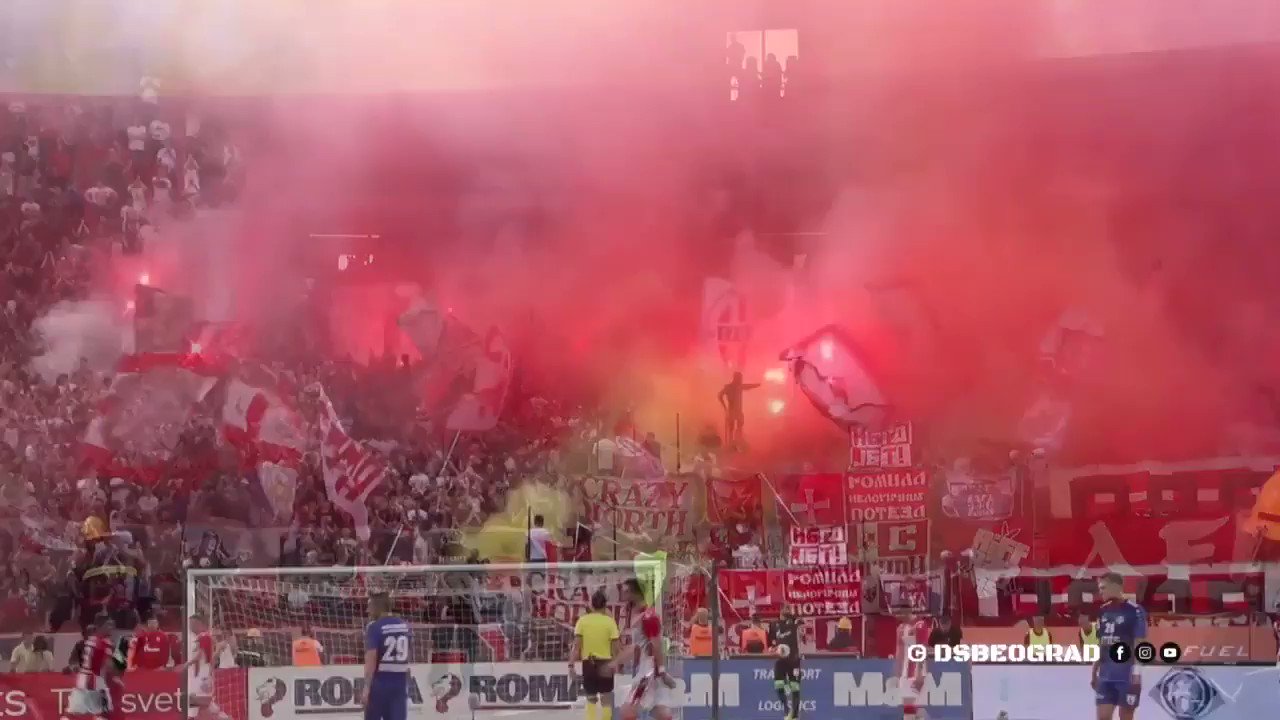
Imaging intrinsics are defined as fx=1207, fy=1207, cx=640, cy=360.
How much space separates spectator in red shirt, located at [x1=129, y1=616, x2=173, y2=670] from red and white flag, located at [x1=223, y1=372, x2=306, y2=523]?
2.47 meters

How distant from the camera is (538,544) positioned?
397 inches

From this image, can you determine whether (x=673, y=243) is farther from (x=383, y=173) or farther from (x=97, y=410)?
(x=97, y=410)

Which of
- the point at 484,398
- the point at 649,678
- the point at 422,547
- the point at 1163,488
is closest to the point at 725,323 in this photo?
the point at 484,398

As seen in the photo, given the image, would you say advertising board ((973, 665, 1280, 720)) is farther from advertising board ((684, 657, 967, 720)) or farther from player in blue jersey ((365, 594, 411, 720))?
player in blue jersey ((365, 594, 411, 720))

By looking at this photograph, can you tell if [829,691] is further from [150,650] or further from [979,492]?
[150,650]

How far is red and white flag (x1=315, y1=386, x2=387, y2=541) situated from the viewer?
10617 mm

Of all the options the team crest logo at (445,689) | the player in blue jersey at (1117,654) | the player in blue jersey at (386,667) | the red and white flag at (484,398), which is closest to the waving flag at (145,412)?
the red and white flag at (484,398)

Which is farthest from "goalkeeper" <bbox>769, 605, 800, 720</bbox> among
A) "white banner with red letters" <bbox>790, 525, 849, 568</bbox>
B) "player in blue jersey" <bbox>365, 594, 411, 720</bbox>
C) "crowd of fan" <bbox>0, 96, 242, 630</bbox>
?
"crowd of fan" <bbox>0, 96, 242, 630</bbox>

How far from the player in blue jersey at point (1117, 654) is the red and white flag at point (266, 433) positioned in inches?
270

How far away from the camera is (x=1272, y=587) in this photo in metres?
9.21

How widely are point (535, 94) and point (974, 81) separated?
4047 millimetres

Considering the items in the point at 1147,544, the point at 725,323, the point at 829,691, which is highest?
the point at 725,323

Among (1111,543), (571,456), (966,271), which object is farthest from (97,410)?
(1111,543)

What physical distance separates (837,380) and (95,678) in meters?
6.65
